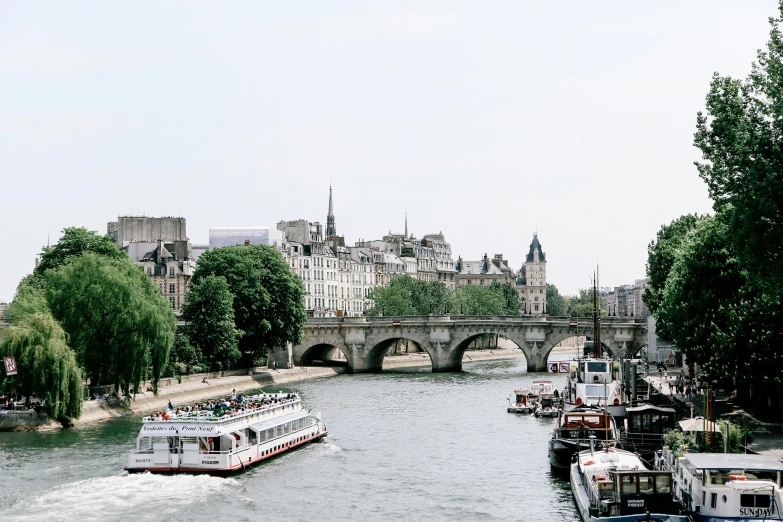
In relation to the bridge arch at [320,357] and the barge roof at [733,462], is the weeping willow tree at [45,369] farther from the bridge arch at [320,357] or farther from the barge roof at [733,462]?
the bridge arch at [320,357]

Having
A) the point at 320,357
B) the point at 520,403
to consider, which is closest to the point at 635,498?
the point at 520,403

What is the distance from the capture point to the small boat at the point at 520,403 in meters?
77.9

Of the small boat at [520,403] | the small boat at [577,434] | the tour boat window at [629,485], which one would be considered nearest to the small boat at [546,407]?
the small boat at [520,403]

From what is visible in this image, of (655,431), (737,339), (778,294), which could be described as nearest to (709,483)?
(778,294)

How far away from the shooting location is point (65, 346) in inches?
2638

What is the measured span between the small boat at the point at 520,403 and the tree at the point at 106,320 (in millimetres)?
22553

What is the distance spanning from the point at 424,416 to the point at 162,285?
239 feet

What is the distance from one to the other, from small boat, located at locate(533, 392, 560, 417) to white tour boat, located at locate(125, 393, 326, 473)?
23749 millimetres

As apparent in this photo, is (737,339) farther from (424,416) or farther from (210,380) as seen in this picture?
(210,380)

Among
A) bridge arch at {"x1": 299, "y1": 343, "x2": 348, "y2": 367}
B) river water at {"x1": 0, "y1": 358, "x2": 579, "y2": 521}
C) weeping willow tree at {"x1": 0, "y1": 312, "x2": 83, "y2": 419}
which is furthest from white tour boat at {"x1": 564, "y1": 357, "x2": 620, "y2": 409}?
bridge arch at {"x1": 299, "y1": 343, "x2": 348, "y2": 367}

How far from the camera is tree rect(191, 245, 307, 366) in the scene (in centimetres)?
10925

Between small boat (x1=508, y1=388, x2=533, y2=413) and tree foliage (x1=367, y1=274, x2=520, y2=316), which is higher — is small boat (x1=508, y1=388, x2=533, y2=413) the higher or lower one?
the lower one

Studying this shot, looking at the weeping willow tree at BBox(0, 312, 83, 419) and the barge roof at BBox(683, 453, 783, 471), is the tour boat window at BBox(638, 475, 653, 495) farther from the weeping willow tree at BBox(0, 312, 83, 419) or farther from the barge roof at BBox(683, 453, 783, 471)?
the weeping willow tree at BBox(0, 312, 83, 419)

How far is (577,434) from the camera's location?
174 feet
